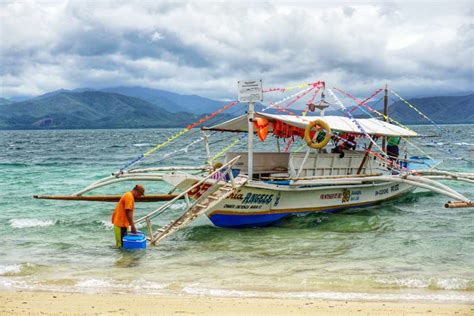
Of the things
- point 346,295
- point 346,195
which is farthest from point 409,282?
point 346,195

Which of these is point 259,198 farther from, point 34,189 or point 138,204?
point 34,189

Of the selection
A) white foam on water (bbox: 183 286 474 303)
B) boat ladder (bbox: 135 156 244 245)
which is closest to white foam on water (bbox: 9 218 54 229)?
boat ladder (bbox: 135 156 244 245)

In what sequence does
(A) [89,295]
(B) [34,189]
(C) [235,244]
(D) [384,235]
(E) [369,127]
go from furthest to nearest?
(B) [34,189] < (E) [369,127] < (D) [384,235] < (C) [235,244] < (A) [89,295]

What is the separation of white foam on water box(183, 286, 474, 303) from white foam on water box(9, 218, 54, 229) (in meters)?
8.72

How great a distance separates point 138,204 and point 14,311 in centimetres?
1302

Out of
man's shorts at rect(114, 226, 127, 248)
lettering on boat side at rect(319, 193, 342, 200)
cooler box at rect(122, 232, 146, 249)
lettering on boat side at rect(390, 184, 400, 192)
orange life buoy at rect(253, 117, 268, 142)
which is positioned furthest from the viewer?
lettering on boat side at rect(390, 184, 400, 192)

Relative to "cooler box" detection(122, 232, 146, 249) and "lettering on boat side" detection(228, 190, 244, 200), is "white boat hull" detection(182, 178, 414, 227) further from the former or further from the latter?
"cooler box" detection(122, 232, 146, 249)

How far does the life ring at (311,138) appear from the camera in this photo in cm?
1491

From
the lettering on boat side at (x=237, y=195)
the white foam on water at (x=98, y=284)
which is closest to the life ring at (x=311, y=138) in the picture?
the lettering on boat side at (x=237, y=195)

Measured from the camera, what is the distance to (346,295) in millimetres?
9250


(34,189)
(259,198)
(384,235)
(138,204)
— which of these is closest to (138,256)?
(259,198)

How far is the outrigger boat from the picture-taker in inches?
568

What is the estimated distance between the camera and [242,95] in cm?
1513

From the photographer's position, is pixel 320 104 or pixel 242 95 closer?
pixel 242 95
